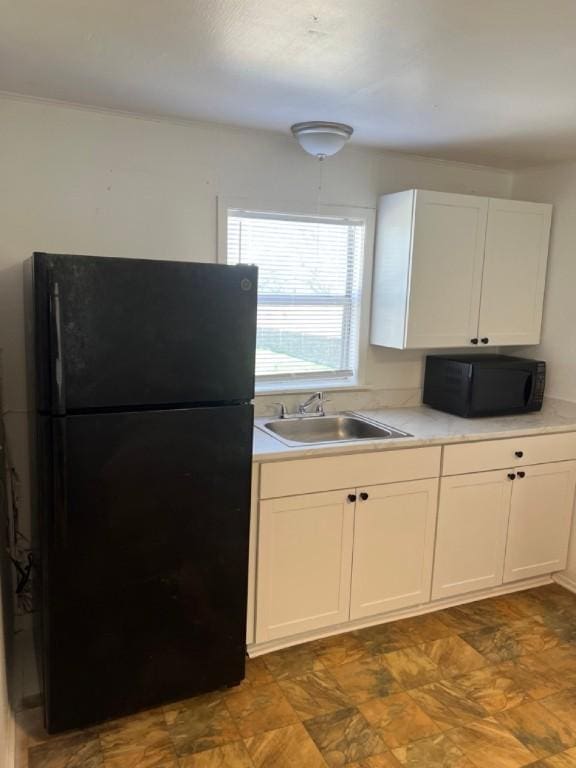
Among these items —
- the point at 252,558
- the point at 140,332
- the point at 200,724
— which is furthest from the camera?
the point at 252,558

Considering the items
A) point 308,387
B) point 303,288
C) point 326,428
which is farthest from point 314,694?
point 303,288

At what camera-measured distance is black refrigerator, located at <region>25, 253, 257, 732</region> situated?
1835 millimetres

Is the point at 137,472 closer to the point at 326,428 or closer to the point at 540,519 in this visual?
the point at 326,428

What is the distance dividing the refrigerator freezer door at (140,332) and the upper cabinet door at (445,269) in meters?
1.18

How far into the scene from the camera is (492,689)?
238cm

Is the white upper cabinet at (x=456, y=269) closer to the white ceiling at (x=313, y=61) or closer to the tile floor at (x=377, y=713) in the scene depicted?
the white ceiling at (x=313, y=61)

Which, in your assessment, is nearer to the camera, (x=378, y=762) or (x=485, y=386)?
(x=378, y=762)

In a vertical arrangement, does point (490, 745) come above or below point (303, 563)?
below

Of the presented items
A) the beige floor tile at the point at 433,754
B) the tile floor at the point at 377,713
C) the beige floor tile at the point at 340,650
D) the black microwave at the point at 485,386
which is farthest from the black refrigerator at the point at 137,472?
the black microwave at the point at 485,386

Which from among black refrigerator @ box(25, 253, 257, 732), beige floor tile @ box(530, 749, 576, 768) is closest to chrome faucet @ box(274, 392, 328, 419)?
black refrigerator @ box(25, 253, 257, 732)

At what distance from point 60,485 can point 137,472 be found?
242mm

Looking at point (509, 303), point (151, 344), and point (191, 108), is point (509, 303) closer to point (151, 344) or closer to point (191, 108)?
point (191, 108)

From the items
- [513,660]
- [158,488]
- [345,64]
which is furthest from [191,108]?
[513,660]

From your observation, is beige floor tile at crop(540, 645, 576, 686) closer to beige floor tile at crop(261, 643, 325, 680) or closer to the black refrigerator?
beige floor tile at crop(261, 643, 325, 680)
